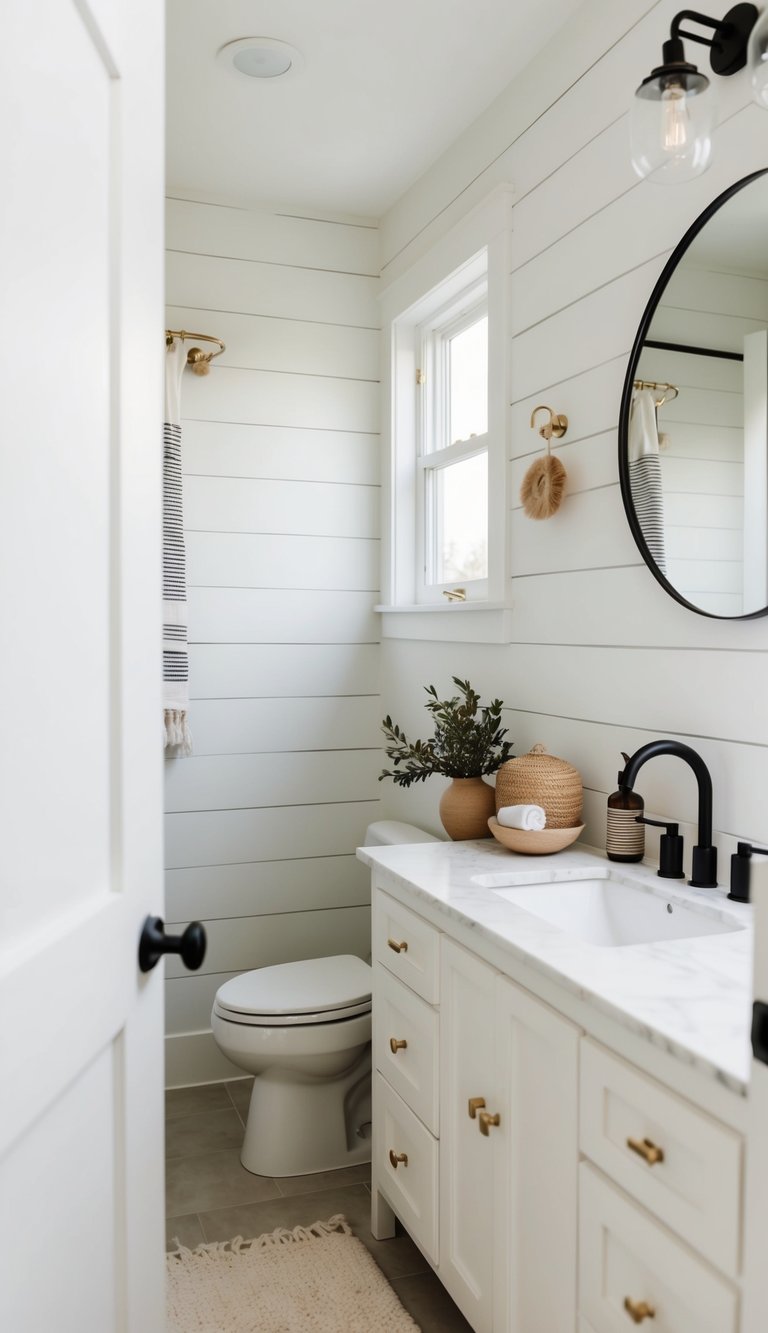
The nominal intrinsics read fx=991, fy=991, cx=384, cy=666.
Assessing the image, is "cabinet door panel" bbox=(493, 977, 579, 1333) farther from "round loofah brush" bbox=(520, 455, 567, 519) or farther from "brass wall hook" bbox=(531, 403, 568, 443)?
"brass wall hook" bbox=(531, 403, 568, 443)

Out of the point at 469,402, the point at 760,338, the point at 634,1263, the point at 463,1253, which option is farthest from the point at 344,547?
the point at 634,1263

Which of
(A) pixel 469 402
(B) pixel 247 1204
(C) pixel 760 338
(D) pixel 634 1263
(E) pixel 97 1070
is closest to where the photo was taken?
(E) pixel 97 1070

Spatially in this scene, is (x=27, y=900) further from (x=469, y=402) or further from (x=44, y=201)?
(x=469, y=402)

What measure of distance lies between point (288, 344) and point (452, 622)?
111 cm

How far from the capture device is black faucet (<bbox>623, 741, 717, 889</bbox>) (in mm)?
1604

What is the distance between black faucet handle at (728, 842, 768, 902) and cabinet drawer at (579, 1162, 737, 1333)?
1.63ft

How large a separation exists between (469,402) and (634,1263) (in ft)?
7.26

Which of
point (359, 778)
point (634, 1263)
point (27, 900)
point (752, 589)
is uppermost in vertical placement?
point (752, 589)

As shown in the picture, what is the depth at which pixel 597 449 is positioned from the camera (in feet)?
6.56

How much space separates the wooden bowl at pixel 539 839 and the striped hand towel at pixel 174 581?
123 centimetres

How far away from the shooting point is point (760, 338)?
1518 mm

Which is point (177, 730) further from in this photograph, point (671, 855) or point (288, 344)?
point (671, 855)

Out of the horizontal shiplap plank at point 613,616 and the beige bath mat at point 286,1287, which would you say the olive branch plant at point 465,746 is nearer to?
the horizontal shiplap plank at point 613,616

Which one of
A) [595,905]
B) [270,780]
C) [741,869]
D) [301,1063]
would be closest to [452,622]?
[270,780]
